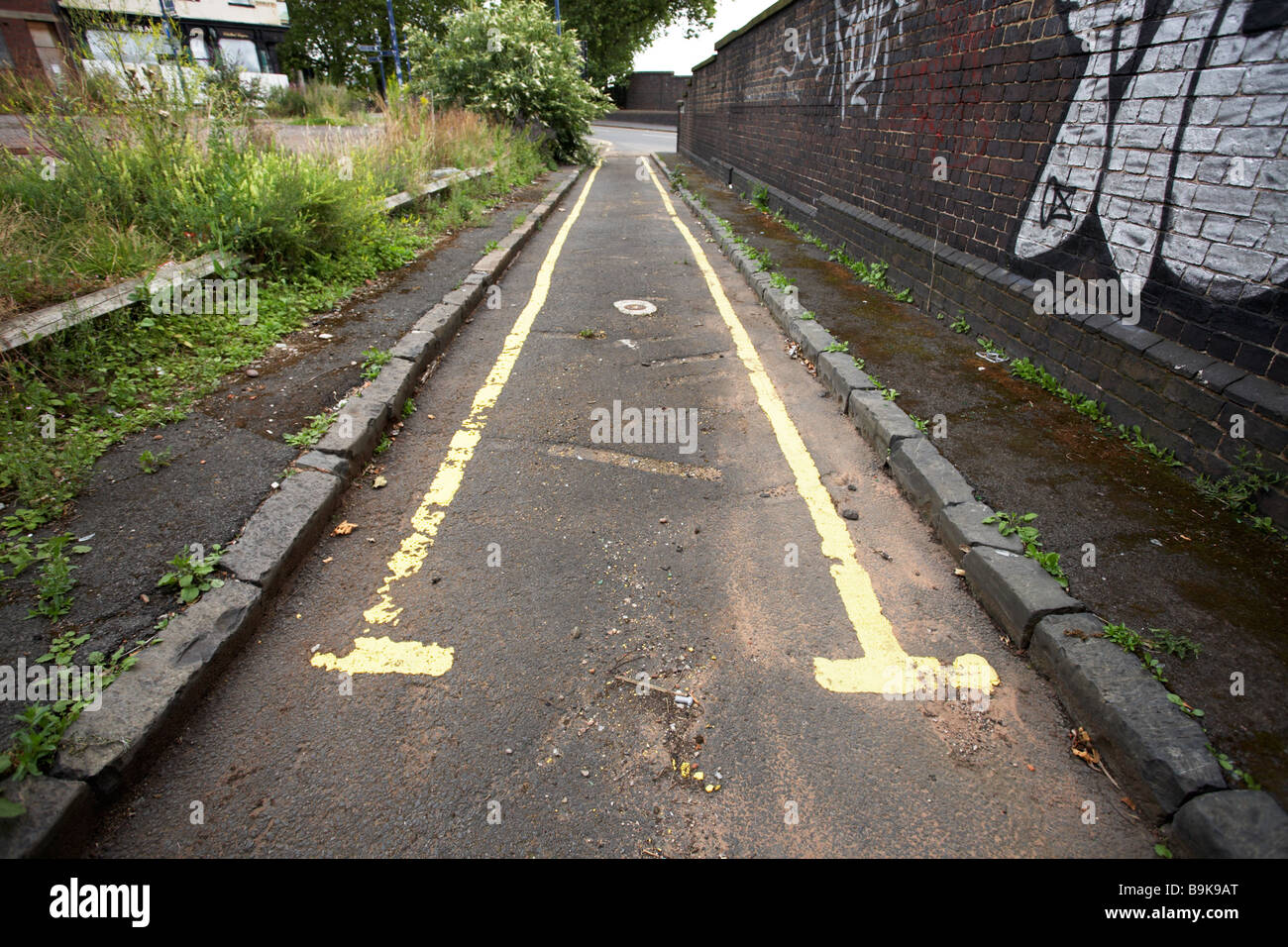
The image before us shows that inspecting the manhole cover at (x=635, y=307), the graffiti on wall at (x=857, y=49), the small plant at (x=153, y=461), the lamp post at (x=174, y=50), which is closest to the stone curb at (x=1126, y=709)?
the small plant at (x=153, y=461)

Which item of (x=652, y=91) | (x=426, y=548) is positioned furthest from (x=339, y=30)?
(x=426, y=548)

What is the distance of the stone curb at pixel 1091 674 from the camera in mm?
1893

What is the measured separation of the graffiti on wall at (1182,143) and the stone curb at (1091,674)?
176 cm

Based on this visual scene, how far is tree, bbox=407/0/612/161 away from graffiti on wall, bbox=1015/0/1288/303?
52.5 feet

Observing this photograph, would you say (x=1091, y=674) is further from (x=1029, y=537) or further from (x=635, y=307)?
(x=635, y=307)

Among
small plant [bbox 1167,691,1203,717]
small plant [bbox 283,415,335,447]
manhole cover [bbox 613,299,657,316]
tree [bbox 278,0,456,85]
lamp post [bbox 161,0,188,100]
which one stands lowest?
small plant [bbox 1167,691,1203,717]

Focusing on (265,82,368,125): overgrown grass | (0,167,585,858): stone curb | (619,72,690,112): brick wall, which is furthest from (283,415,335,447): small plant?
(619,72,690,112): brick wall

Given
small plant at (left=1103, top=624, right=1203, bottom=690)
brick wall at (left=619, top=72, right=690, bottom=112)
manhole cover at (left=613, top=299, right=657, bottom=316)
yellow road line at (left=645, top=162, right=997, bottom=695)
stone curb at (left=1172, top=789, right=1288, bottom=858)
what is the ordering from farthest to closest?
brick wall at (left=619, top=72, right=690, bottom=112) → manhole cover at (left=613, top=299, right=657, bottom=316) → yellow road line at (left=645, top=162, right=997, bottom=695) → small plant at (left=1103, top=624, right=1203, bottom=690) → stone curb at (left=1172, top=789, right=1288, bottom=858)

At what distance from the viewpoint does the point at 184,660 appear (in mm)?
2359

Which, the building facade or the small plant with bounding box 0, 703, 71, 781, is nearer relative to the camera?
the small plant with bounding box 0, 703, 71, 781

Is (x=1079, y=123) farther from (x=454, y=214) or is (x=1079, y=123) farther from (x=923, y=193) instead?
(x=454, y=214)

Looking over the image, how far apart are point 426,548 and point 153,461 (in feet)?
5.19

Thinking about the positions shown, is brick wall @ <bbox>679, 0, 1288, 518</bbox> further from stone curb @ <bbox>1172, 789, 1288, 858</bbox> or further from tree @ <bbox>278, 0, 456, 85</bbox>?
tree @ <bbox>278, 0, 456, 85</bbox>

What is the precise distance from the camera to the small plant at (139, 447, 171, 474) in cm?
340
